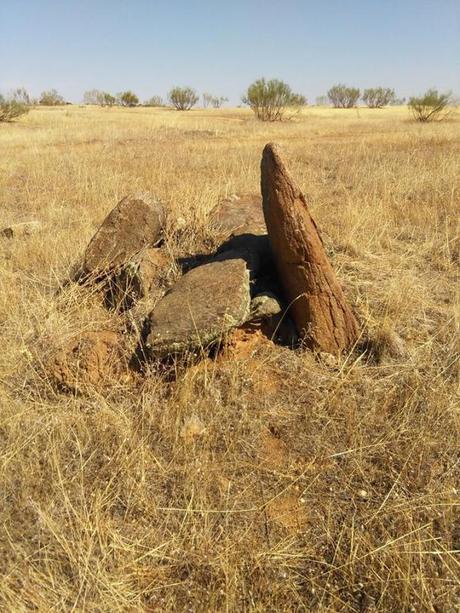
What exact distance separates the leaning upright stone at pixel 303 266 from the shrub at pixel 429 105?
27.8 m

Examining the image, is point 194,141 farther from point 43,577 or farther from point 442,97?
point 442,97

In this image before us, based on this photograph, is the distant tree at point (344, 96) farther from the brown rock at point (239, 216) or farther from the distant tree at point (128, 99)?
the brown rock at point (239, 216)

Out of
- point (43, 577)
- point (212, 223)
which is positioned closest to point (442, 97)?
point (212, 223)

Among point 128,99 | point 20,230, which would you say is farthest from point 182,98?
point 20,230

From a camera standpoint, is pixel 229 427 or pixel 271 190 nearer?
pixel 229 427

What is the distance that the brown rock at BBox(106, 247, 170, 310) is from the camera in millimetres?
3613

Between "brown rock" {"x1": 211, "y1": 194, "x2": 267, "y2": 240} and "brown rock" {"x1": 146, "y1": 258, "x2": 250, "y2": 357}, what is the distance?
1.26 meters

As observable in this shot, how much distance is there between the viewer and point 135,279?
12.0ft

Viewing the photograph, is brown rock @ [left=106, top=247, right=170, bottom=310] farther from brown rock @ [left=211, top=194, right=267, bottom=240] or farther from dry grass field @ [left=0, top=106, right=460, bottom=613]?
brown rock @ [left=211, top=194, right=267, bottom=240]

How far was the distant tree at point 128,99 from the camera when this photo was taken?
56156 mm

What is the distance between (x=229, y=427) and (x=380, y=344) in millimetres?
1312

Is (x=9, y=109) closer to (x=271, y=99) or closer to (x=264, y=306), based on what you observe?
(x=271, y=99)

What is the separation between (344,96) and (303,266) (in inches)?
2218

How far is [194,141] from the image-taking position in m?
14.9
